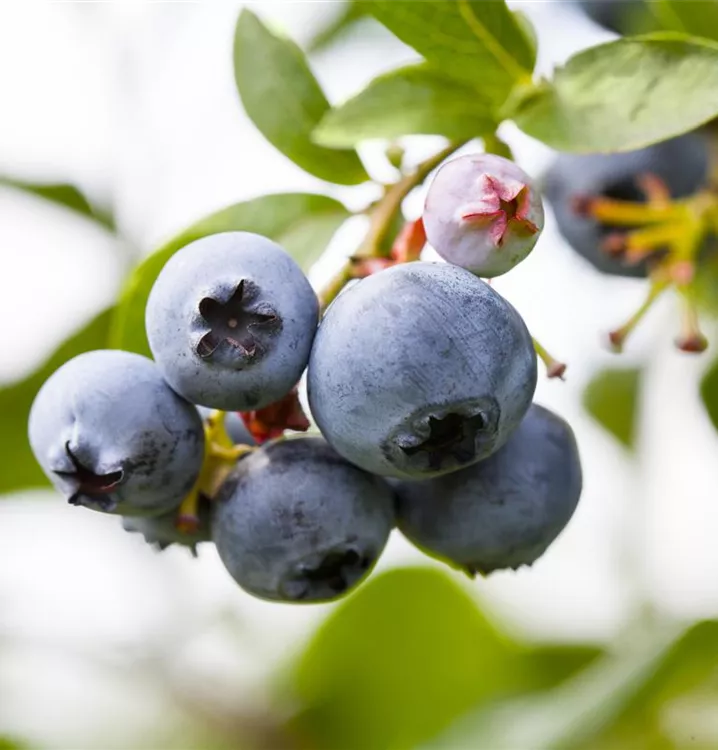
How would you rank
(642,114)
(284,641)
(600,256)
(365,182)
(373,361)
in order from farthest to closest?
1. (284,641)
2. (600,256)
3. (365,182)
4. (642,114)
5. (373,361)

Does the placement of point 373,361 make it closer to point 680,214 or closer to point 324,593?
point 324,593

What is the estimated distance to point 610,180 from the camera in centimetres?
174

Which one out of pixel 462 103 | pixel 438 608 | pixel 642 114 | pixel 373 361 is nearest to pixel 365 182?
pixel 462 103

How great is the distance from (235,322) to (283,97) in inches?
17.1

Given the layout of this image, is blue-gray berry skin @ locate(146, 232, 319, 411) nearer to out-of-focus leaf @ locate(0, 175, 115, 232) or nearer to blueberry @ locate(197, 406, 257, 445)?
blueberry @ locate(197, 406, 257, 445)

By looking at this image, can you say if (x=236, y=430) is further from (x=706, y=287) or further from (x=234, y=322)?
(x=706, y=287)

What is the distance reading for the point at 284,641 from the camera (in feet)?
8.54

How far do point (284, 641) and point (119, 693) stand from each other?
391 mm

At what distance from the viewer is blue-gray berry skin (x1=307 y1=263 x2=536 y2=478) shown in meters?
0.90

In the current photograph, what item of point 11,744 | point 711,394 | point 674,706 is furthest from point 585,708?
point 11,744

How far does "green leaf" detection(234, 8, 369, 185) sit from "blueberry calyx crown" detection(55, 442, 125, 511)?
48 centimetres

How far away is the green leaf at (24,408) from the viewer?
1.86 metres

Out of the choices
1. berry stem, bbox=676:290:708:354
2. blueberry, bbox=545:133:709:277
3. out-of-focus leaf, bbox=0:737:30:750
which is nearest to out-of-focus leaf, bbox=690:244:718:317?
blueberry, bbox=545:133:709:277

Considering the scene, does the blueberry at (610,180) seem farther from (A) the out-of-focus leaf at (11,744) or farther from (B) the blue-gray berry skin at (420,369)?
(A) the out-of-focus leaf at (11,744)
